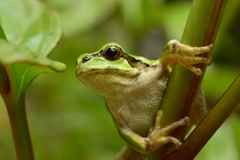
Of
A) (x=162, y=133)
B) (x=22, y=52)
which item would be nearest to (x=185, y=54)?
(x=162, y=133)

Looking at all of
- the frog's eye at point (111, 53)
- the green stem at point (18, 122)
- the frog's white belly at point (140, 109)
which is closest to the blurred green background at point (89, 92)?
the frog's white belly at point (140, 109)

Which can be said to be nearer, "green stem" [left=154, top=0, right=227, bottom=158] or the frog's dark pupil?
"green stem" [left=154, top=0, right=227, bottom=158]

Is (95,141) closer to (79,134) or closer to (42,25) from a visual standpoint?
(79,134)

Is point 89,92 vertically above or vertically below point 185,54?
below

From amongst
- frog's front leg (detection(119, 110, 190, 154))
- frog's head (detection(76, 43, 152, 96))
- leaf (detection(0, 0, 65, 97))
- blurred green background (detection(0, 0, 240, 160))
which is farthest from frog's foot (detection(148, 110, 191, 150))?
blurred green background (detection(0, 0, 240, 160))

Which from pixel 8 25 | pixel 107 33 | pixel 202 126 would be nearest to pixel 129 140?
pixel 202 126

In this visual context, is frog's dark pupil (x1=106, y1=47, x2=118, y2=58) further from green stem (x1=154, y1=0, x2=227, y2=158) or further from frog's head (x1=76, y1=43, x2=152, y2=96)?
green stem (x1=154, y1=0, x2=227, y2=158)

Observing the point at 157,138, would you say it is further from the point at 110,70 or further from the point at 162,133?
the point at 110,70
